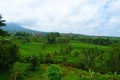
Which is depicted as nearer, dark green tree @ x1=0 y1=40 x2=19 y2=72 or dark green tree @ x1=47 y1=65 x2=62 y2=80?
dark green tree @ x1=47 y1=65 x2=62 y2=80

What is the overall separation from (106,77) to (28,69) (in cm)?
2253

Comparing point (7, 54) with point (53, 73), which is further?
point (7, 54)

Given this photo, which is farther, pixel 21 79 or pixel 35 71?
pixel 35 71

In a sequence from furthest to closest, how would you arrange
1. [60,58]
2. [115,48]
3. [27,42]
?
[27,42], [60,58], [115,48]

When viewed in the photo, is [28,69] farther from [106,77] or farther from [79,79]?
[106,77]

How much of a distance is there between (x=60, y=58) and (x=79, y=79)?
156ft

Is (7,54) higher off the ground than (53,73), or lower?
higher

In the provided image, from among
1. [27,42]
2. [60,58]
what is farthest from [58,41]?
[60,58]

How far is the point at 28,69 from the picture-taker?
71062 millimetres

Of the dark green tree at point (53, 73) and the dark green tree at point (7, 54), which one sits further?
the dark green tree at point (7, 54)

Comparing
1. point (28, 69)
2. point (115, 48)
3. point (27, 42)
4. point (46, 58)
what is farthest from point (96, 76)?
point (27, 42)

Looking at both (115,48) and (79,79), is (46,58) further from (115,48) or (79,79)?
(79,79)

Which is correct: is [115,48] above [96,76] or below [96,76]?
above

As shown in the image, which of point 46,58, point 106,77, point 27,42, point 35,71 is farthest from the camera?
point 27,42
